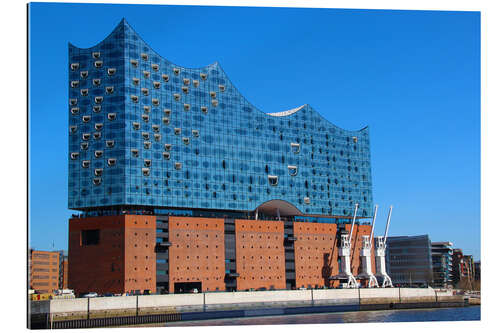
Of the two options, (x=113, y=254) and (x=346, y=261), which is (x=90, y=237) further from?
(x=346, y=261)

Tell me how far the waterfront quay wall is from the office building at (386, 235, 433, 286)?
5300cm

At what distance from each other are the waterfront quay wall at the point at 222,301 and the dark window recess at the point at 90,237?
44.4 feet

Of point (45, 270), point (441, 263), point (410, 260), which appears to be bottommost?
point (45, 270)

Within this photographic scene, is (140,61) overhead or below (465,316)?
overhead

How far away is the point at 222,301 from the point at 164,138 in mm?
22288

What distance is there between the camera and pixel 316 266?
10700 centimetres

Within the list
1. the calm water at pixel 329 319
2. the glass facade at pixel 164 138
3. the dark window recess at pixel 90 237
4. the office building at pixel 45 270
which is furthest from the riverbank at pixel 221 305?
the office building at pixel 45 270

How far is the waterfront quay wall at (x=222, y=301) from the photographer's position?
69.3 metres

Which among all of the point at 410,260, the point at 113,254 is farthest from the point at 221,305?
the point at 410,260

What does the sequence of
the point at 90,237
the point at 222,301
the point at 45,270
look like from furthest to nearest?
the point at 45,270
the point at 90,237
the point at 222,301

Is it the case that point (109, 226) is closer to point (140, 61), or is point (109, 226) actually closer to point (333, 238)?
point (140, 61)

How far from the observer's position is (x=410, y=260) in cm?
16438

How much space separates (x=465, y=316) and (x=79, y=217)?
4957 centimetres

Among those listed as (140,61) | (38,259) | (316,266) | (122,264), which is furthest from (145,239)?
(38,259)
